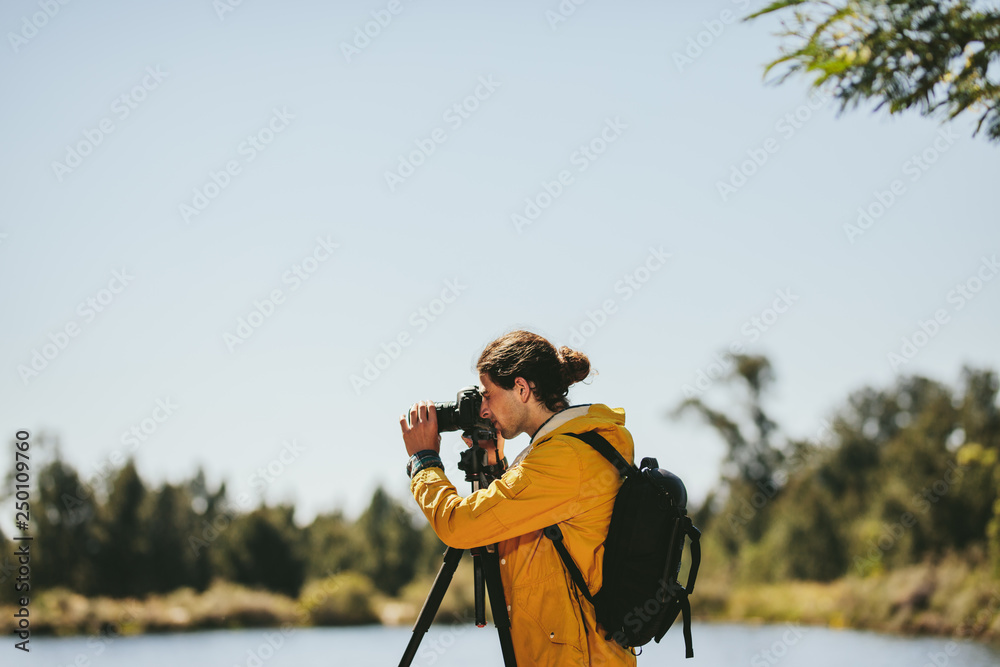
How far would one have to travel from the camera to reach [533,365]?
2.08 m

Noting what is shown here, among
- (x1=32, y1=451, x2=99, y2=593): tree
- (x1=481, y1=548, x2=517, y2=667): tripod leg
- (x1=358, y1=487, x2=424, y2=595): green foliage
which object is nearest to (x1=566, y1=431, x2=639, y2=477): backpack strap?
(x1=481, y1=548, x2=517, y2=667): tripod leg

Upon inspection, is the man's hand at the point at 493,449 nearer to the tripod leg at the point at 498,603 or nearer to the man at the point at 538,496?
the man at the point at 538,496

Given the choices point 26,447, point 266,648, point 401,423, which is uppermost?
point 401,423

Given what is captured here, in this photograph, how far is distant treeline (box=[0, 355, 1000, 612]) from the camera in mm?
16125

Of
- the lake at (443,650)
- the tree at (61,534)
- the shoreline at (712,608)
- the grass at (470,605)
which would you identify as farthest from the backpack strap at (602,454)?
the tree at (61,534)

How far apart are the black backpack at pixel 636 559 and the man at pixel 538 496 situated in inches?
1.4

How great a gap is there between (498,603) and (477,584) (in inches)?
6.0

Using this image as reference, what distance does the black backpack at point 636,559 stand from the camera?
6.29ft

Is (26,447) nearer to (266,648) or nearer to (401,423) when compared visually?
(401,423)

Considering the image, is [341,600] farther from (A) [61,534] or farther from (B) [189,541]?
(A) [61,534]

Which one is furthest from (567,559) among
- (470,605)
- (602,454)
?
(470,605)

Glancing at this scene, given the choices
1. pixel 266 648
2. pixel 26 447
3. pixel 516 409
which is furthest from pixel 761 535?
pixel 516 409

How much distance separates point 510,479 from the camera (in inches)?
75.9

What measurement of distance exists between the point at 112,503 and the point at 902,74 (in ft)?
59.1
